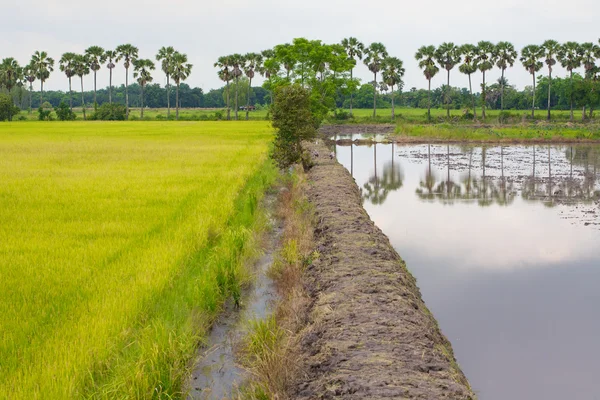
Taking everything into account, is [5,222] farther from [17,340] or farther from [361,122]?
[361,122]

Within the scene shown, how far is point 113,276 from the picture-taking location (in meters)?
7.14

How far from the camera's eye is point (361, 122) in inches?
2790

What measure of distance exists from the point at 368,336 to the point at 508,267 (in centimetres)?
553

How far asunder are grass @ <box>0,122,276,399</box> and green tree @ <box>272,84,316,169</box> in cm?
420

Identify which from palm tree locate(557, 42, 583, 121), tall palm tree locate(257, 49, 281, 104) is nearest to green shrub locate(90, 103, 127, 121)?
tall palm tree locate(257, 49, 281, 104)

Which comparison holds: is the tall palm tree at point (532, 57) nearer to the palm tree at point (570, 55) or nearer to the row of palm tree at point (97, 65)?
the palm tree at point (570, 55)

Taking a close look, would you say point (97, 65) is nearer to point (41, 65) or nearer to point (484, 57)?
point (41, 65)

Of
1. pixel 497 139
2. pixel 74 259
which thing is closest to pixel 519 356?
pixel 74 259

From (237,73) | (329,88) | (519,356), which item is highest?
(237,73)

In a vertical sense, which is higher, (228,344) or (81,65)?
(81,65)

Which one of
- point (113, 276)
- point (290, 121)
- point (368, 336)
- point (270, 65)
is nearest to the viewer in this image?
point (368, 336)

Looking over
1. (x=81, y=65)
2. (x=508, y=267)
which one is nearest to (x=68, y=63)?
(x=81, y=65)

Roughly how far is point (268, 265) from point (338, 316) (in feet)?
10.4

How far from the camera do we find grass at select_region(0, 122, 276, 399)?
15.0 feet
